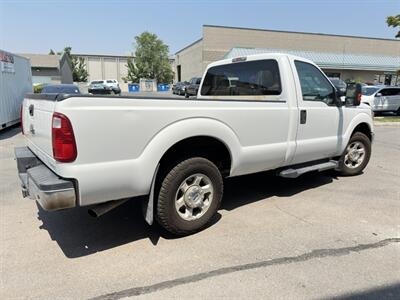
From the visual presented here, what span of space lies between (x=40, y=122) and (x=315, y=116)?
3.62 meters

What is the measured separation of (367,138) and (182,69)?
54601 millimetres

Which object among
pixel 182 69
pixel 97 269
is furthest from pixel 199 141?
pixel 182 69

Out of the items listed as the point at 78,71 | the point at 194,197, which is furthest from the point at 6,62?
the point at 78,71

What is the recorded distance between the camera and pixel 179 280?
2.96 metres

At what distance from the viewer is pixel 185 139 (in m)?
3.60

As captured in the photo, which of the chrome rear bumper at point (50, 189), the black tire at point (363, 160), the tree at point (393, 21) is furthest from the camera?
the tree at point (393, 21)

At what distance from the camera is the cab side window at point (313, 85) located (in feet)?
15.8

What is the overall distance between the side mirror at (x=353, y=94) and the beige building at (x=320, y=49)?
3676 centimetres

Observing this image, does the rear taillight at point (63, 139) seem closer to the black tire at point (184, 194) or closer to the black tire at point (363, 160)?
the black tire at point (184, 194)

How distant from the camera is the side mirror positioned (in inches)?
210

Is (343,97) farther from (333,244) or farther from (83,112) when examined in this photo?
(83,112)

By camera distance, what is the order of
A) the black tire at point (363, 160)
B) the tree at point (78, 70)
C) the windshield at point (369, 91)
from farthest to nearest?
the tree at point (78, 70) → the windshield at point (369, 91) → the black tire at point (363, 160)

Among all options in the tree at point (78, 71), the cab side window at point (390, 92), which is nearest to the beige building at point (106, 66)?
Result: the tree at point (78, 71)

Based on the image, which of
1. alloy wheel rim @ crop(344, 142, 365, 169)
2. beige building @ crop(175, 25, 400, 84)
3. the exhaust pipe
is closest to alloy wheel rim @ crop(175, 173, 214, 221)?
the exhaust pipe
